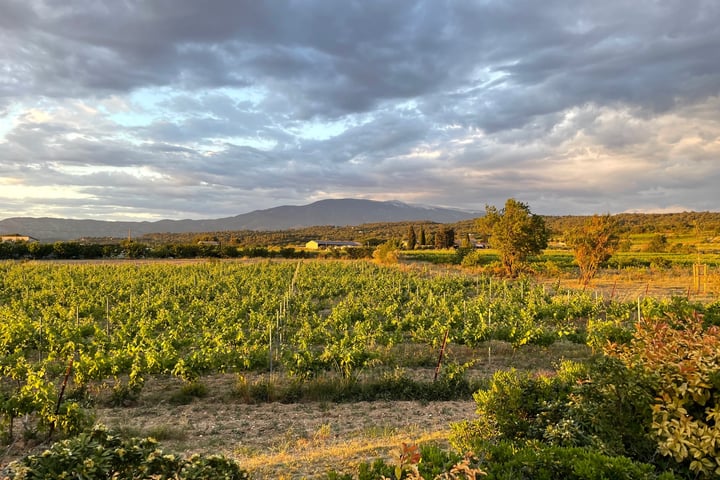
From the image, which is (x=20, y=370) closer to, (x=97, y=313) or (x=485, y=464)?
(x=485, y=464)

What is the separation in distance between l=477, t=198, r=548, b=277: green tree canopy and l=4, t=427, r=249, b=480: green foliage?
84.7 feet

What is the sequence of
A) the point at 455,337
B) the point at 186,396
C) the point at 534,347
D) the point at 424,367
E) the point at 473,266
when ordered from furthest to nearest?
the point at 473,266
the point at 534,347
the point at 455,337
the point at 424,367
the point at 186,396

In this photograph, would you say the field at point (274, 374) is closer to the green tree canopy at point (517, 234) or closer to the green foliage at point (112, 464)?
the green foliage at point (112, 464)

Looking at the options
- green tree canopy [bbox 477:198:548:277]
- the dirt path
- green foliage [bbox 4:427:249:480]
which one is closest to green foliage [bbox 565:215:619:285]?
green tree canopy [bbox 477:198:548:277]

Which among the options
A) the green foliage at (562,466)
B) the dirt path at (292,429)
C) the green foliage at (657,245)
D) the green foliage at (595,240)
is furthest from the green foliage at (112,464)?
the green foliage at (657,245)

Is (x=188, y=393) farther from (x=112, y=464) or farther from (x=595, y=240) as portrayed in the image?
(x=595, y=240)

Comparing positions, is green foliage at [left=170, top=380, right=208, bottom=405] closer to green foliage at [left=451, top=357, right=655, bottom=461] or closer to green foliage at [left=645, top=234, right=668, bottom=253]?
green foliage at [left=451, top=357, right=655, bottom=461]

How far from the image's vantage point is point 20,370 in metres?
7.52

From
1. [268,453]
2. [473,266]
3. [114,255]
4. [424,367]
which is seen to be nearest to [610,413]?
[268,453]

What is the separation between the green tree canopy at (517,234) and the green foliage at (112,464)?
2583cm

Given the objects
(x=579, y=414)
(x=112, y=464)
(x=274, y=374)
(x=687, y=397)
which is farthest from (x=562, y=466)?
(x=274, y=374)

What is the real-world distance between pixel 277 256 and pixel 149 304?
3380 cm

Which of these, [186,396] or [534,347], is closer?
[186,396]

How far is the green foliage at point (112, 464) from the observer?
3062 millimetres
